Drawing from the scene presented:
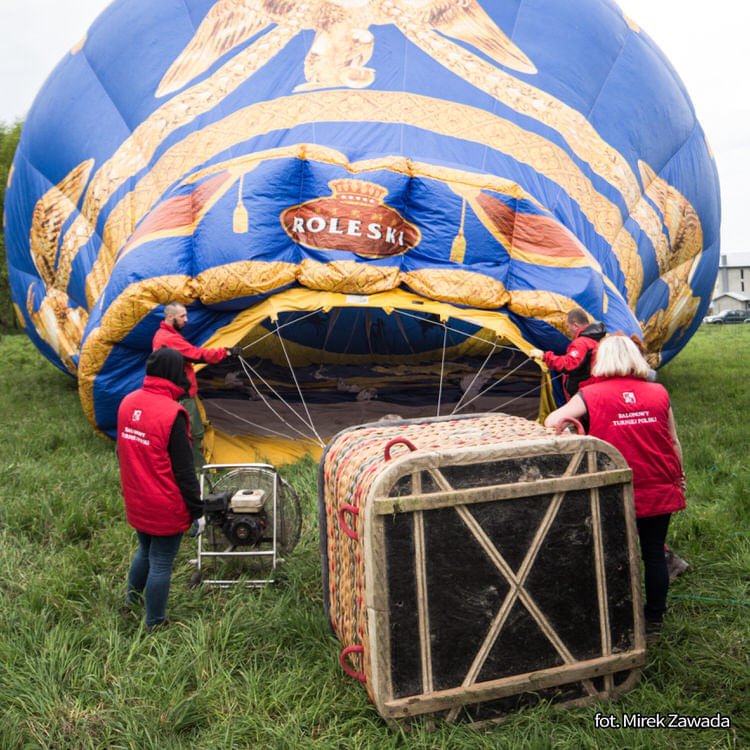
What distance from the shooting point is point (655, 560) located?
3111 millimetres

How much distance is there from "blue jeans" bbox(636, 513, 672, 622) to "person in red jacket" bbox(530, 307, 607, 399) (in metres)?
1.88

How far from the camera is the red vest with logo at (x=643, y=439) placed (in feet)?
9.91

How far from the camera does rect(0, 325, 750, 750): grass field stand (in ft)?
8.25

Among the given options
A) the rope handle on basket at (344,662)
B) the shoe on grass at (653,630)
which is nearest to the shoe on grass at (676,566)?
the shoe on grass at (653,630)

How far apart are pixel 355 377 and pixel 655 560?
21.0 feet

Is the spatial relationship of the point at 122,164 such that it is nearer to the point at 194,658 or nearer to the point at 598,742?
the point at 194,658

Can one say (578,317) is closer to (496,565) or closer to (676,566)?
(676,566)

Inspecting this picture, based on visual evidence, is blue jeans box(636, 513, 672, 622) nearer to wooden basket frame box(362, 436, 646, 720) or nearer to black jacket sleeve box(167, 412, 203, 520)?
wooden basket frame box(362, 436, 646, 720)

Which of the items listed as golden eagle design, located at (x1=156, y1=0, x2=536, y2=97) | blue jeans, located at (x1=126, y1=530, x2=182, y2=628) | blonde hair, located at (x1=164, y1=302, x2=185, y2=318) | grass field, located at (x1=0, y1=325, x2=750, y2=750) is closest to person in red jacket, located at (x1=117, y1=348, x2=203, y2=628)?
blue jeans, located at (x1=126, y1=530, x2=182, y2=628)

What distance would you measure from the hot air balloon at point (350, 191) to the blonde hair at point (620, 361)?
2162 mm

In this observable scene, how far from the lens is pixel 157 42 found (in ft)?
23.4

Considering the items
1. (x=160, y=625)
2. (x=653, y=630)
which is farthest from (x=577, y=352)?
(x=160, y=625)

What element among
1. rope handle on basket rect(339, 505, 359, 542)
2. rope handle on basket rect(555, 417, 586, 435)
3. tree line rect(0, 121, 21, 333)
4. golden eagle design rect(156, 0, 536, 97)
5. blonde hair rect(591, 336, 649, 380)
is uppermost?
golden eagle design rect(156, 0, 536, 97)

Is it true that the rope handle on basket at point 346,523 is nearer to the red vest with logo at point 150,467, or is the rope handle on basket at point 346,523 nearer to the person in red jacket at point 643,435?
the red vest with logo at point 150,467
